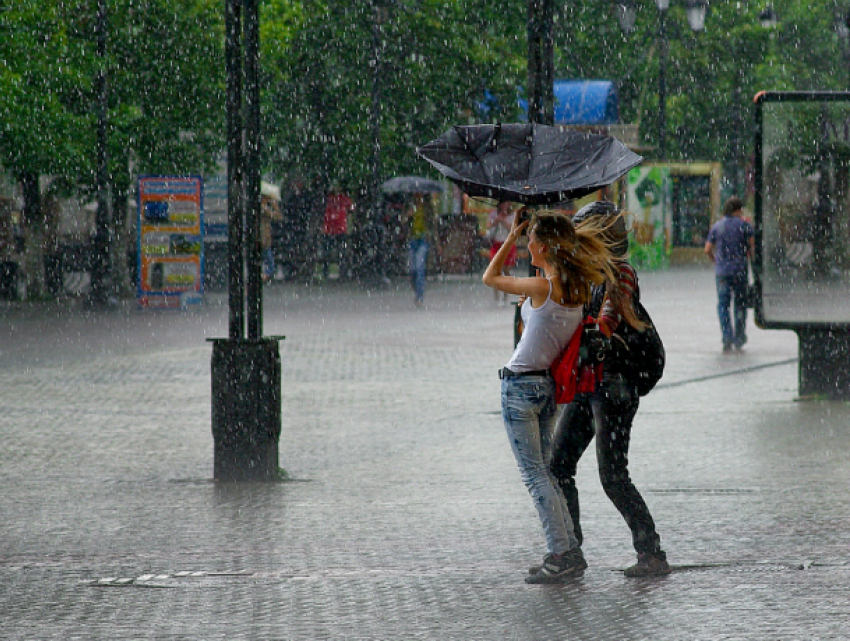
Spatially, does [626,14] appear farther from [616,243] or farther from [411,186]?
[616,243]

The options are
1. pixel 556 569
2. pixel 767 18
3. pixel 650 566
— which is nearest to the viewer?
pixel 556 569

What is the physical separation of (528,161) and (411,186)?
2608 cm

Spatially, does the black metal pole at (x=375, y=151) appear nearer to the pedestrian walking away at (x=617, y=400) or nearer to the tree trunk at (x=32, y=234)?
the tree trunk at (x=32, y=234)

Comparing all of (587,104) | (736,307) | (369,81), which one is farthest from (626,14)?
(736,307)

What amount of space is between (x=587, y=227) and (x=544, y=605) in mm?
1551

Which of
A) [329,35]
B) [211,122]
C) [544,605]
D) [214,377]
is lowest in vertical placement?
[544,605]

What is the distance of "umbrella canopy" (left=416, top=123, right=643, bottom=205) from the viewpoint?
6.81 m

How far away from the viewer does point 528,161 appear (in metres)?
7.14

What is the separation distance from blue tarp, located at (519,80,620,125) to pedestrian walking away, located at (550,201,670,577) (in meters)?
32.9

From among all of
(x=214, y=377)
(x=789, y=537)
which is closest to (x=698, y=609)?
(x=789, y=537)

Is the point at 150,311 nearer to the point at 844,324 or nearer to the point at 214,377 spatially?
the point at 844,324

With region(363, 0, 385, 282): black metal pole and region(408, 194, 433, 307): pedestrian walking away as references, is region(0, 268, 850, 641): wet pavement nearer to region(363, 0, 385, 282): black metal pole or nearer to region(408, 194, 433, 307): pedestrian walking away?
region(408, 194, 433, 307): pedestrian walking away

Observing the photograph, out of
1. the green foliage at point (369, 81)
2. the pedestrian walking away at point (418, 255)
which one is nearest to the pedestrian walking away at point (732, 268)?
the pedestrian walking away at point (418, 255)

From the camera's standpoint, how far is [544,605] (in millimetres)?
6039
